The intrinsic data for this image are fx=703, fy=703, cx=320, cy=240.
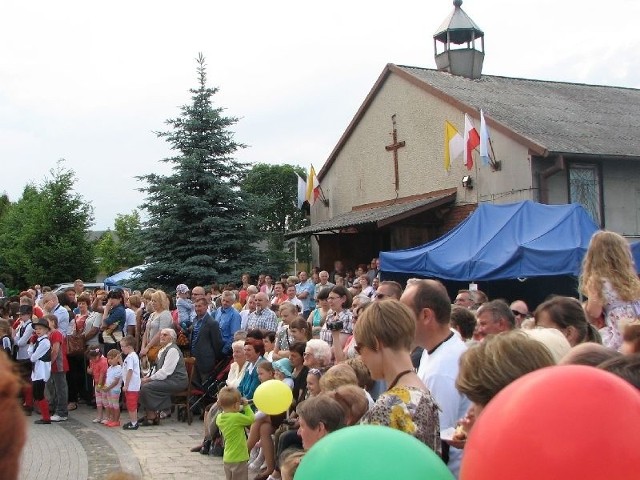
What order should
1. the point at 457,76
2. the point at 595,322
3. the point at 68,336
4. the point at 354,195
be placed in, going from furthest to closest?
the point at 354,195
the point at 457,76
the point at 68,336
the point at 595,322

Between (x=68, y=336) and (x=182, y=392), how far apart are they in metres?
2.93

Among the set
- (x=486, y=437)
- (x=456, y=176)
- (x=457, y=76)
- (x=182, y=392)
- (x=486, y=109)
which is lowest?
(x=182, y=392)

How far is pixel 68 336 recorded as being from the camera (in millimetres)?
12672

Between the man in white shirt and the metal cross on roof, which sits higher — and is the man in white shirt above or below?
below

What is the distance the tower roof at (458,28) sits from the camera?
890 inches

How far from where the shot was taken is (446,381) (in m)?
3.54

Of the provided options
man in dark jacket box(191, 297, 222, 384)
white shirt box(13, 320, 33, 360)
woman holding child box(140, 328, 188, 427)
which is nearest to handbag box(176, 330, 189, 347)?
man in dark jacket box(191, 297, 222, 384)

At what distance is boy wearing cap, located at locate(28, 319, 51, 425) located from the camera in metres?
11.1

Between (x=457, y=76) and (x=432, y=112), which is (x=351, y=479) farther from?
(x=457, y=76)

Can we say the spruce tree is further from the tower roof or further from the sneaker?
the sneaker

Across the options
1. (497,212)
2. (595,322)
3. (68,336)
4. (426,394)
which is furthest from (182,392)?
(426,394)

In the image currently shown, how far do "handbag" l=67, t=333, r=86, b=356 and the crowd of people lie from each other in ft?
0.08

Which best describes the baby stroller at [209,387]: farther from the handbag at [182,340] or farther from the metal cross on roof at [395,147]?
the metal cross on roof at [395,147]

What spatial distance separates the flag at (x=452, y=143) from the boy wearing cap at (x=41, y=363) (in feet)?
35.3
